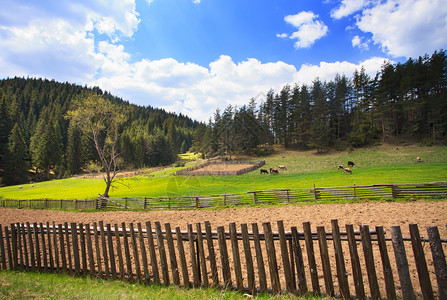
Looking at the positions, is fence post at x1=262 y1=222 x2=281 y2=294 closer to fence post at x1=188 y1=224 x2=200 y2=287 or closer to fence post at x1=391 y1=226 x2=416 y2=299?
fence post at x1=188 y1=224 x2=200 y2=287

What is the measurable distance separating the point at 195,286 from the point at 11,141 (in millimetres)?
77661

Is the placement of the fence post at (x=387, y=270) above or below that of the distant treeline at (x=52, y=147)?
below

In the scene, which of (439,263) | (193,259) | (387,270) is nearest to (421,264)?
(439,263)

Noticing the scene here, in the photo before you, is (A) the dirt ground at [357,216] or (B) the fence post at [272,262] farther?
(A) the dirt ground at [357,216]

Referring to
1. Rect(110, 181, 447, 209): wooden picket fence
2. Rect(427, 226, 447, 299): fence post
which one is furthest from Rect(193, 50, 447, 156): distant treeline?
Rect(427, 226, 447, 299): fence post

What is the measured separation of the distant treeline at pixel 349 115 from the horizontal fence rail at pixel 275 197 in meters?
42.6

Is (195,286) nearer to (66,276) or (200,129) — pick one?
(66,276)

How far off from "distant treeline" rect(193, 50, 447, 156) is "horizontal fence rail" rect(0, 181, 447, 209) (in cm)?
4259

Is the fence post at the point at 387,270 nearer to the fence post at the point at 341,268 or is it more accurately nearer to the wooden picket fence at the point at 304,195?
the fence post at the point at 341,268

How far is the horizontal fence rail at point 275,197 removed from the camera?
47.7 ft

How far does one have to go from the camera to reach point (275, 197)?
57.1ft

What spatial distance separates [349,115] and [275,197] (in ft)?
204

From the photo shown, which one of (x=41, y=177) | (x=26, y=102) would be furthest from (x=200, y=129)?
(x=26, y=102)

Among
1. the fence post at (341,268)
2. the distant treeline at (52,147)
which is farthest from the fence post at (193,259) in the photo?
the distant treeline at (52,147)
